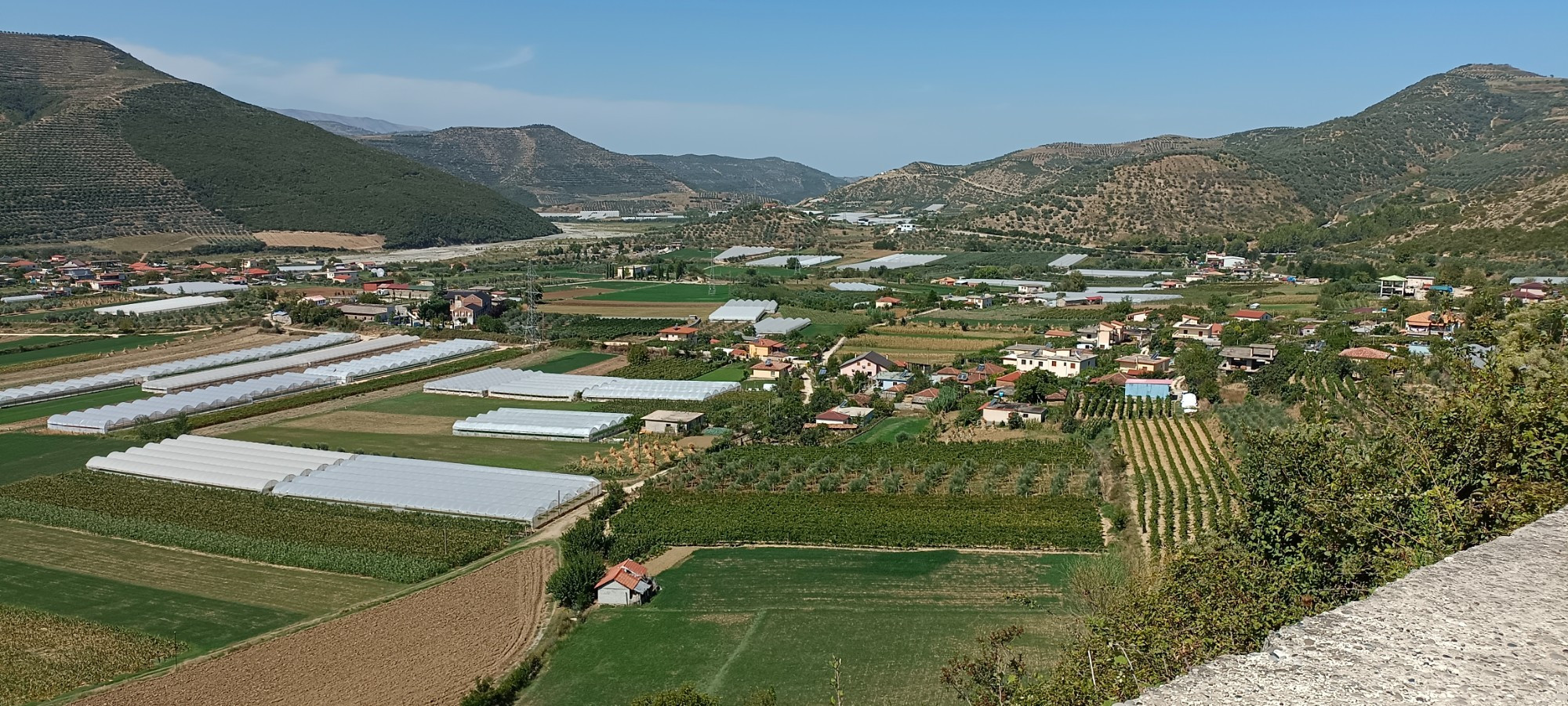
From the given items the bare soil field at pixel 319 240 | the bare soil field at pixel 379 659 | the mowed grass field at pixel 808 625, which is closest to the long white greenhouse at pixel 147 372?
the bare soil field at pixel 379 659

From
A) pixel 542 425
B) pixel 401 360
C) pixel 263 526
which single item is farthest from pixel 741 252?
pixel 263 526

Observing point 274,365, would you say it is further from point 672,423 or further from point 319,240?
point 319,240

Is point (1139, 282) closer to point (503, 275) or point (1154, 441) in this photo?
point (1154, 441)

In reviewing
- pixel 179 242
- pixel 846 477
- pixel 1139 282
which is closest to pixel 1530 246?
pixel 1139 282

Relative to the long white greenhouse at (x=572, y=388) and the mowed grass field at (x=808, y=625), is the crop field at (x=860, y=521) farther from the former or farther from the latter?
the long white greenhouse at (x=572, y=388)

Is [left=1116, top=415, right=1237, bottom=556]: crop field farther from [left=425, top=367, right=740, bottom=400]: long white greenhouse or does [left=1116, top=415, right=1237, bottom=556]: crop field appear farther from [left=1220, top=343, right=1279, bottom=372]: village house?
[left=425, top=367, right=740, bottom=400]: long white greenhouse

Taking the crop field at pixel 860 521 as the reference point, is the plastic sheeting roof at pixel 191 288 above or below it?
above

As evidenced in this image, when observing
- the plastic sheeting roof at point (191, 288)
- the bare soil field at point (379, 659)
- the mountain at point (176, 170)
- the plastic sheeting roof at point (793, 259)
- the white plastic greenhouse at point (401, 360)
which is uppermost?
the mountain at point (176, 170)
